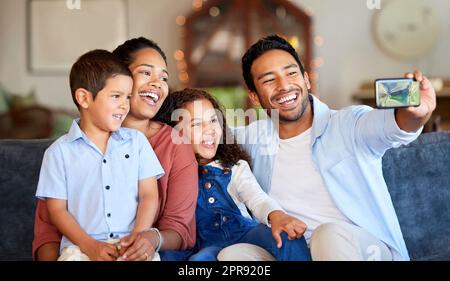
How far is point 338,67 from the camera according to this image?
3799 millimetres

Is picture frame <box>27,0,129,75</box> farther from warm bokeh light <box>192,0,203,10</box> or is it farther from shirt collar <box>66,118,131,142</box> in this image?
shirt collar <box>66,118,131,142</box>

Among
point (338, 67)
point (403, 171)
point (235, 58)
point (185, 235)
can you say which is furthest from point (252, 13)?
point (185, 235)

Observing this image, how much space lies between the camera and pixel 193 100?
1079mm

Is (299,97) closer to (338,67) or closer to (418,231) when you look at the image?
(418,231)

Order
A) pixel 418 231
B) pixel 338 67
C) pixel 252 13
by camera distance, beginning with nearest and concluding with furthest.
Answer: pixel 418 231 → pixel 252 13 → pixel 338 67

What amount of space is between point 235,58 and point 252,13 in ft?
0.87

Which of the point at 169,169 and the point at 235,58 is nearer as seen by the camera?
the point at 169,169

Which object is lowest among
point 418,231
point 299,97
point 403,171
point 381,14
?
point 418,231

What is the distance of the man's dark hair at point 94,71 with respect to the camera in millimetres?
932

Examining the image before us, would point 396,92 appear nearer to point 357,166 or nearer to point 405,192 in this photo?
point 357,166

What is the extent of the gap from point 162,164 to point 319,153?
26 centimetres

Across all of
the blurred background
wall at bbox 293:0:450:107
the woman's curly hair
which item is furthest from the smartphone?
wall at bbox 293:0:450:107

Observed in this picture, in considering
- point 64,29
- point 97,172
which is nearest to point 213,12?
point 64,29
